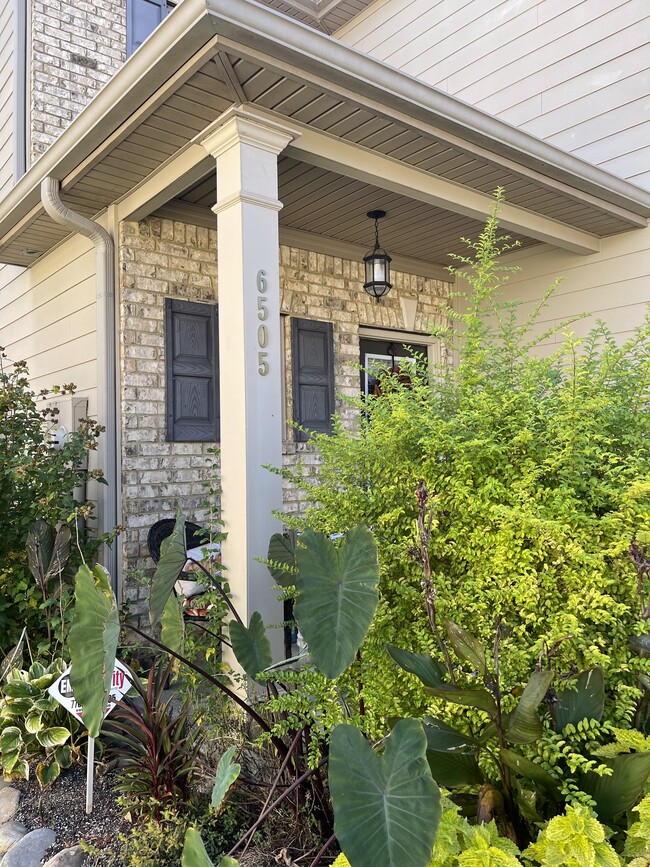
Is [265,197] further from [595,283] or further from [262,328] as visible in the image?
[595,283]

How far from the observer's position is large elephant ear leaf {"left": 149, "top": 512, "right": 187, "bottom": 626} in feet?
6.62

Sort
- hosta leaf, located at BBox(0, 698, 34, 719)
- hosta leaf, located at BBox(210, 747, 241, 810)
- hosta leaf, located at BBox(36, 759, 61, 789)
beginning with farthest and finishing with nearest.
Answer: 1. hosta leaf, located at BBox(0, 698, 34, 719)
2. hosta leaf, located at BBox(36, 759, 61, 789)
3. hosta leaf, located at BBox(210, 747, 241, 810)

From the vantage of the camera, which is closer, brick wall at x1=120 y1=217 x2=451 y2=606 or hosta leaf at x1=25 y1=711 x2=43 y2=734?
hosta leaf at x1=25 y1=711 x2=43 y2=734

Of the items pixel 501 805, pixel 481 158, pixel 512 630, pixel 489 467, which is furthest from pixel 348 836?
pixel 481 158

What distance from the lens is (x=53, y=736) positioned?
2477 mm

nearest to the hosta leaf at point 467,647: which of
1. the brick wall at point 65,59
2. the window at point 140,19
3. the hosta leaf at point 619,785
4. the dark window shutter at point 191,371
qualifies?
the hosta leaf at point 619,785

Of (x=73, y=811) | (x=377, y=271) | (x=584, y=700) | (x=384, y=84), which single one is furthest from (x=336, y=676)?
(x=377, y=271)

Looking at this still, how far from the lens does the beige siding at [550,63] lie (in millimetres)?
4742

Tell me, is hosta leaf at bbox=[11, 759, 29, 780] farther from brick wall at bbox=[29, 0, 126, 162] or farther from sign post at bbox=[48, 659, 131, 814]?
brick wall at bbox=[29, 0, 126, 162]

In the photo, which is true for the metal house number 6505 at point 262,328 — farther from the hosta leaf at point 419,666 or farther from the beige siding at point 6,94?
the beige siding at point 6,94

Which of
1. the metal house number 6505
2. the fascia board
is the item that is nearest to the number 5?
the metal house number 6505

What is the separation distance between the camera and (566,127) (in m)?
5.18

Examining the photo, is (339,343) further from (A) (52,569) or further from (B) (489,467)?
(B) (489,467)

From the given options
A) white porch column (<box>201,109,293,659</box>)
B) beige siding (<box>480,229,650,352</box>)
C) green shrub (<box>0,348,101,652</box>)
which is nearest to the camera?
white porch column (<box>201,109,293,659</box>)
